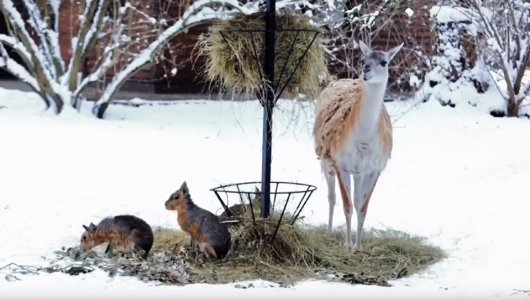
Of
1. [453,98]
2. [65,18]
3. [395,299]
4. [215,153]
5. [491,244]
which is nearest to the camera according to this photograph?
[395,299]

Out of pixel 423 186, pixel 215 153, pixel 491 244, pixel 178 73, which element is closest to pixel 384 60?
pixel 491 244

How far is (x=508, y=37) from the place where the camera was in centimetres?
1308

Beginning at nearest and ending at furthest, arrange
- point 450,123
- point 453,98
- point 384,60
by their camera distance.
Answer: point 384,60
point 450,123
point 453,98

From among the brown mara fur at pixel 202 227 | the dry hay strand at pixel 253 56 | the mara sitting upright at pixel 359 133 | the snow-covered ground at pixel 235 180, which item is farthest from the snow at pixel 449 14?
the brown mara fur at pixel 202 227

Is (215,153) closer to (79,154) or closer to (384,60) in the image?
(79,154)

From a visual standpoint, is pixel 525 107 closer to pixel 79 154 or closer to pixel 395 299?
pixel 79 154

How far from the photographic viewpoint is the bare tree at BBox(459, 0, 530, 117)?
42.9 ft

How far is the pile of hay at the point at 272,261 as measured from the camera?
640 cm

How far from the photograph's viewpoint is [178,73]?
56.8 feet

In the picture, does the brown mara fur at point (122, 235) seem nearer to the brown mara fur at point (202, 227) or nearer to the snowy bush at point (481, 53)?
the brown mara fur at point (202, 227)

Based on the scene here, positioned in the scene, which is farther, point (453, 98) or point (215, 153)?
point (453, 98)

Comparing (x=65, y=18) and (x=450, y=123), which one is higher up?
(x=65, y=18)

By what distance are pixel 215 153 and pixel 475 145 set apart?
9.73 feet

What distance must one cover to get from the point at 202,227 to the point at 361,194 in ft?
4.55
